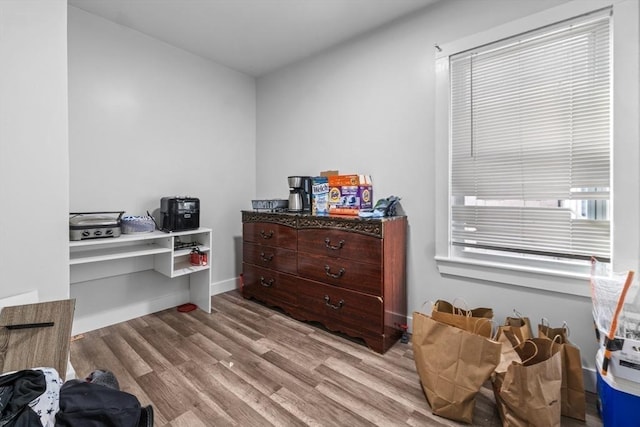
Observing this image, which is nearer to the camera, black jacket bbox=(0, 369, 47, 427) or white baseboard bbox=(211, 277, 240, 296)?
black jacket bbox=(0, 369, 47, 427)

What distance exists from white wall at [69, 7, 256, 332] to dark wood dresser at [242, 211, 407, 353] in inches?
32.7

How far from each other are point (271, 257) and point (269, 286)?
0.30 metres

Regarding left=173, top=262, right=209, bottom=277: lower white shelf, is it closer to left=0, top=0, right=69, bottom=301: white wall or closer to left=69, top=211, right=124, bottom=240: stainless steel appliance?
left=69, top=211, right=124, bottom=240: stainless steel appliance

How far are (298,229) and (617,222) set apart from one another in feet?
6.82

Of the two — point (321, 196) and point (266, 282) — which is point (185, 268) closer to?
point (266, 282)

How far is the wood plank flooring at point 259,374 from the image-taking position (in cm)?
147

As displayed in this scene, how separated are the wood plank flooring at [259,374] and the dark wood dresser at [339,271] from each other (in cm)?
18

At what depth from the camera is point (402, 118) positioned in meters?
2.33

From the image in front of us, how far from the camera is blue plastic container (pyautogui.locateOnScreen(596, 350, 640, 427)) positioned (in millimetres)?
1196

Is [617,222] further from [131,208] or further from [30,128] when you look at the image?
[131,208]

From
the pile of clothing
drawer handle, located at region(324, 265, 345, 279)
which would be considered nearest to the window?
drawer handle, located at region(324, 265, 345, 279)

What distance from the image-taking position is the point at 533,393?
1255 mm

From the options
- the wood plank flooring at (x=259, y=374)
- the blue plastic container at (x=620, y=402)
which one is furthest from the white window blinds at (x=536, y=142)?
the wood plank flooring at (x=259, y=374)

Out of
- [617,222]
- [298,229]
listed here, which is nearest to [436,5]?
[617,222]
